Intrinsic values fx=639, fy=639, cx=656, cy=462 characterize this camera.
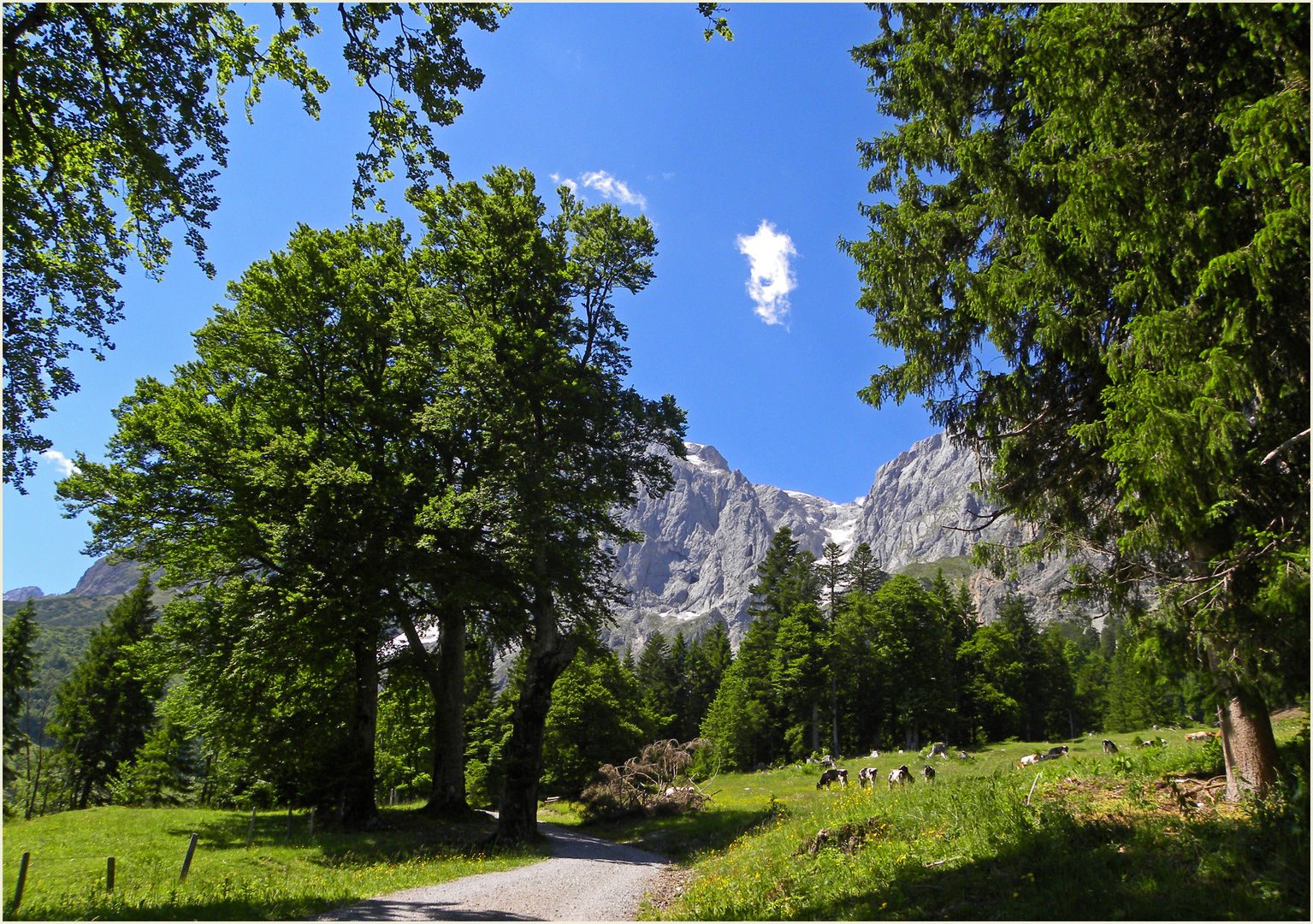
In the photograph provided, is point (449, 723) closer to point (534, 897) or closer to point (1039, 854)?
point (534, 897)

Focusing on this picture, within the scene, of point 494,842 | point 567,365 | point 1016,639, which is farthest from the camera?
point 1016,639

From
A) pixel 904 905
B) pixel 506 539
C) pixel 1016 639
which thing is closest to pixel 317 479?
pixel 506 539

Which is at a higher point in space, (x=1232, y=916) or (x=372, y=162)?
(x=372, y=162)

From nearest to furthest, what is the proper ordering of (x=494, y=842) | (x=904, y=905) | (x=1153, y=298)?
(x=1153, y=298) → (x=904, y=905) → (x=494, y=842)

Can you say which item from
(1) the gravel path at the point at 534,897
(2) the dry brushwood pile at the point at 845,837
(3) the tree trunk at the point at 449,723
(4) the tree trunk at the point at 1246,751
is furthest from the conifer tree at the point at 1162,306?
(3) the tree trunk at the point at 449,723

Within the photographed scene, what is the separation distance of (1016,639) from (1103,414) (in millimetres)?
59776

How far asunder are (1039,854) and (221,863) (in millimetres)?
13090

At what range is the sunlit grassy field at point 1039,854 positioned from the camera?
6.05 m

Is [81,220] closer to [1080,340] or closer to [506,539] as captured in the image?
[506,539]

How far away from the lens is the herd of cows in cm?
1368

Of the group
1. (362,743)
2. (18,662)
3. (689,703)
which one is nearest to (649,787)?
(362,743)

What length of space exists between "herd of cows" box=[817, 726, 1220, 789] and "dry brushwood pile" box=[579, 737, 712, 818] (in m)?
4.73

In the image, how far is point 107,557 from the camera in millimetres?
17938

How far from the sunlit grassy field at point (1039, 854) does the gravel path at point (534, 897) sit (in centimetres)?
111
